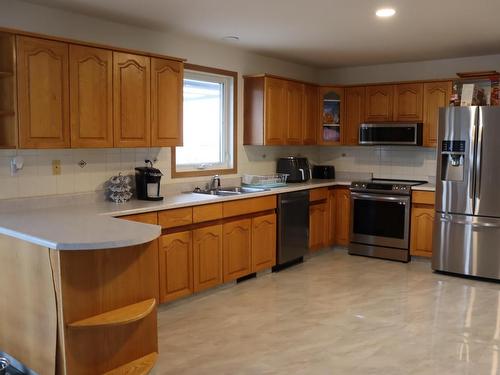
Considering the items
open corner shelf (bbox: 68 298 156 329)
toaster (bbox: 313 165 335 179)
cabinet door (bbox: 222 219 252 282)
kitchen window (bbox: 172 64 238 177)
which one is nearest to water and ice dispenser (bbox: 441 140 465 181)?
toaster (bbox: 313 165 335 179)

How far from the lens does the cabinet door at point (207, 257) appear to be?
13.8 feet

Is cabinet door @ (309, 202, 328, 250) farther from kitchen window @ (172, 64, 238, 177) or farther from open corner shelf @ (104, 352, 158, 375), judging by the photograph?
open corner shelf @ (104, 352, 158, 375)

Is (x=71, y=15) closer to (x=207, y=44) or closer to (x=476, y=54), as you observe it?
(x=207, y=44)

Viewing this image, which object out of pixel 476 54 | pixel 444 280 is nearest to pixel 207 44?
pixel 476 54

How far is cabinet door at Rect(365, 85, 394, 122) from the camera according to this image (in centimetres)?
603

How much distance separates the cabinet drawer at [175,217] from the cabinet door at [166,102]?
0.61 meters

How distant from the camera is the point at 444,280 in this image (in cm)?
502

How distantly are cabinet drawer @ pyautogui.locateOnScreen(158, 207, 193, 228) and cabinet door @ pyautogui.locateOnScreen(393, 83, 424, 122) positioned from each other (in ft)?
10.3

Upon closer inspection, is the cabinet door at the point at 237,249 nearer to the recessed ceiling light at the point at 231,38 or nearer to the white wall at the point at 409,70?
the recessed ceiling light at the point at 231,38

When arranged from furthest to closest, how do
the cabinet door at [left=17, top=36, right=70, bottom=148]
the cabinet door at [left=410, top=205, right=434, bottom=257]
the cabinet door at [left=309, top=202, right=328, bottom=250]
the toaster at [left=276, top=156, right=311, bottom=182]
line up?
the toaster at [left=276, top=156, right=311, bottom=182], the cabinet door at [left=309, top=202, right=328, bottom=250], the cabinet door at [left=410, top=205, right=434, bottom=257], the cabinet door at [left=17, top=36, right=70, bottom=148]

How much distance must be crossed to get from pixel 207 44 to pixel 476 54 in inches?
120

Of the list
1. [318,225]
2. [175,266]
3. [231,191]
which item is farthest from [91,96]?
[318,225]

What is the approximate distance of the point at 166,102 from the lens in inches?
165

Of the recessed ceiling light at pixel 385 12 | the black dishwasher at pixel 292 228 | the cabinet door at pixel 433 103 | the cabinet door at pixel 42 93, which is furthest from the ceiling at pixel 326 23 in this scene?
the black dishwasher at pixel 292 228
